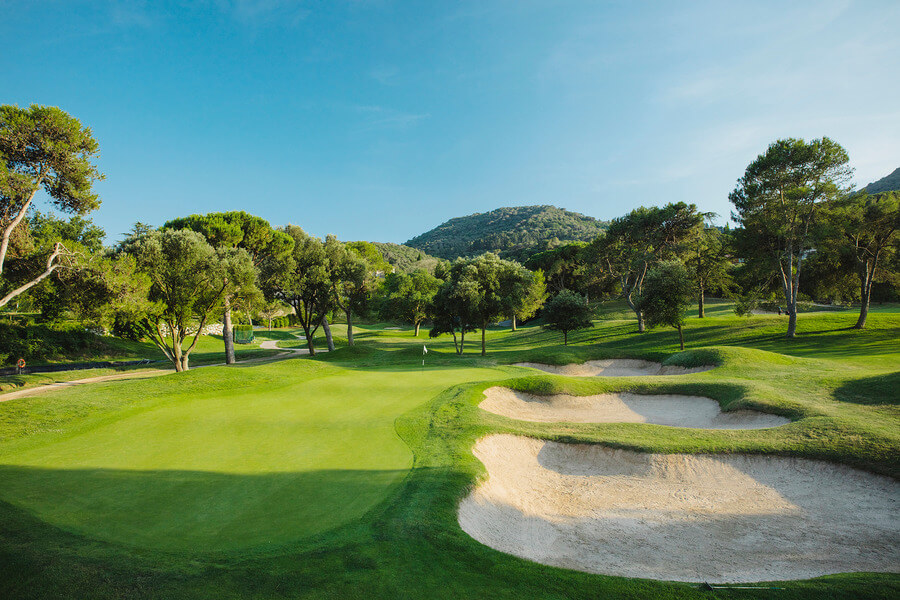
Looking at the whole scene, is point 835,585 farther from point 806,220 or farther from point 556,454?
point 806,220

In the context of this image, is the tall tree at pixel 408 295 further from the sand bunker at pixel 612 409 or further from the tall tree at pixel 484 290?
the sand bunker at pixel 612 409

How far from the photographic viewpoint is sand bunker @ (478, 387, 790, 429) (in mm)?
15356

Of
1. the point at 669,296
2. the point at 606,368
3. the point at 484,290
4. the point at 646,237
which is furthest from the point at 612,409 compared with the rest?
the point at 646,237

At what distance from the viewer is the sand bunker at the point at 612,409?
1536 cm

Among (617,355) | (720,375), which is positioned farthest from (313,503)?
(617,355)

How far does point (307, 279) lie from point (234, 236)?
6.64m

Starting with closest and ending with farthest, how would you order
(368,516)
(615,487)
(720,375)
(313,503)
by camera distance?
(368,516), (313,503), (615,487), (720,375)

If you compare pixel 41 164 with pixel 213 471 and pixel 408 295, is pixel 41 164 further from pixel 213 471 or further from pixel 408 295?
Result: pixel 408 295

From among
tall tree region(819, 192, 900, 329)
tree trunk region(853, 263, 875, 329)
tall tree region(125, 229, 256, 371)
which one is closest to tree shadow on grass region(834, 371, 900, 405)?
tall tree region(819, 192, 900, 329)

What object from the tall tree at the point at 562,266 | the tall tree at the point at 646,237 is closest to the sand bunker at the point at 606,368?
the tall tree at the point at 646,237

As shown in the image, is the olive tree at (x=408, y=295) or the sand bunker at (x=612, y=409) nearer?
the sand bunker at (x=612, y=409)

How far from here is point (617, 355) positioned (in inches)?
1116

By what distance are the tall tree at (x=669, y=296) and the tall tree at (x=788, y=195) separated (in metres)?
8.27

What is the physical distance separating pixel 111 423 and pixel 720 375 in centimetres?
2558
